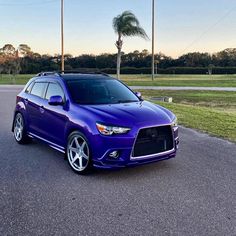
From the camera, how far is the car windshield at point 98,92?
6004 mm

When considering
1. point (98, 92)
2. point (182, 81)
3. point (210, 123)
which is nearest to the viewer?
point (98, 92)

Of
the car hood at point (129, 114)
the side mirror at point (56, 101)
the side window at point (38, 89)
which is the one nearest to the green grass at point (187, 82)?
the side window at point (38, 89)

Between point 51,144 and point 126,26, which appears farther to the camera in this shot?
point 126,26

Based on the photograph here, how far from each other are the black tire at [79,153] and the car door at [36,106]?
125 centimetres

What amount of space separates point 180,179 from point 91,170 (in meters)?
1.39

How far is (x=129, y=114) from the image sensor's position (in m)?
5.23

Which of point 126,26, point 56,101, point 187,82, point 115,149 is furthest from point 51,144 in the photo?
point 187,82

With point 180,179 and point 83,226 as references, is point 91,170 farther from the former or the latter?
point 83,226

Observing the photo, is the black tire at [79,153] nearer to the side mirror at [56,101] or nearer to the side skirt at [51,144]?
the side skirt at [51,144]

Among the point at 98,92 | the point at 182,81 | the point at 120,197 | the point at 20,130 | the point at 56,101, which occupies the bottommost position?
the point at 120,197

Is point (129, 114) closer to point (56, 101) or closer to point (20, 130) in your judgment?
point (56, 101)

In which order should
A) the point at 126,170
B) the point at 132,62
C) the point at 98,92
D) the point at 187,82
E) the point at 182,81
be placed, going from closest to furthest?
1. the point at 126,170
2. the point at 98,92
3. the point at 187,82
4. the point at 182,81
5. the point at 132,62

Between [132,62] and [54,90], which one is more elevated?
[132,62]

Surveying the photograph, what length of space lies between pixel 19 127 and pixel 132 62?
256 feet
